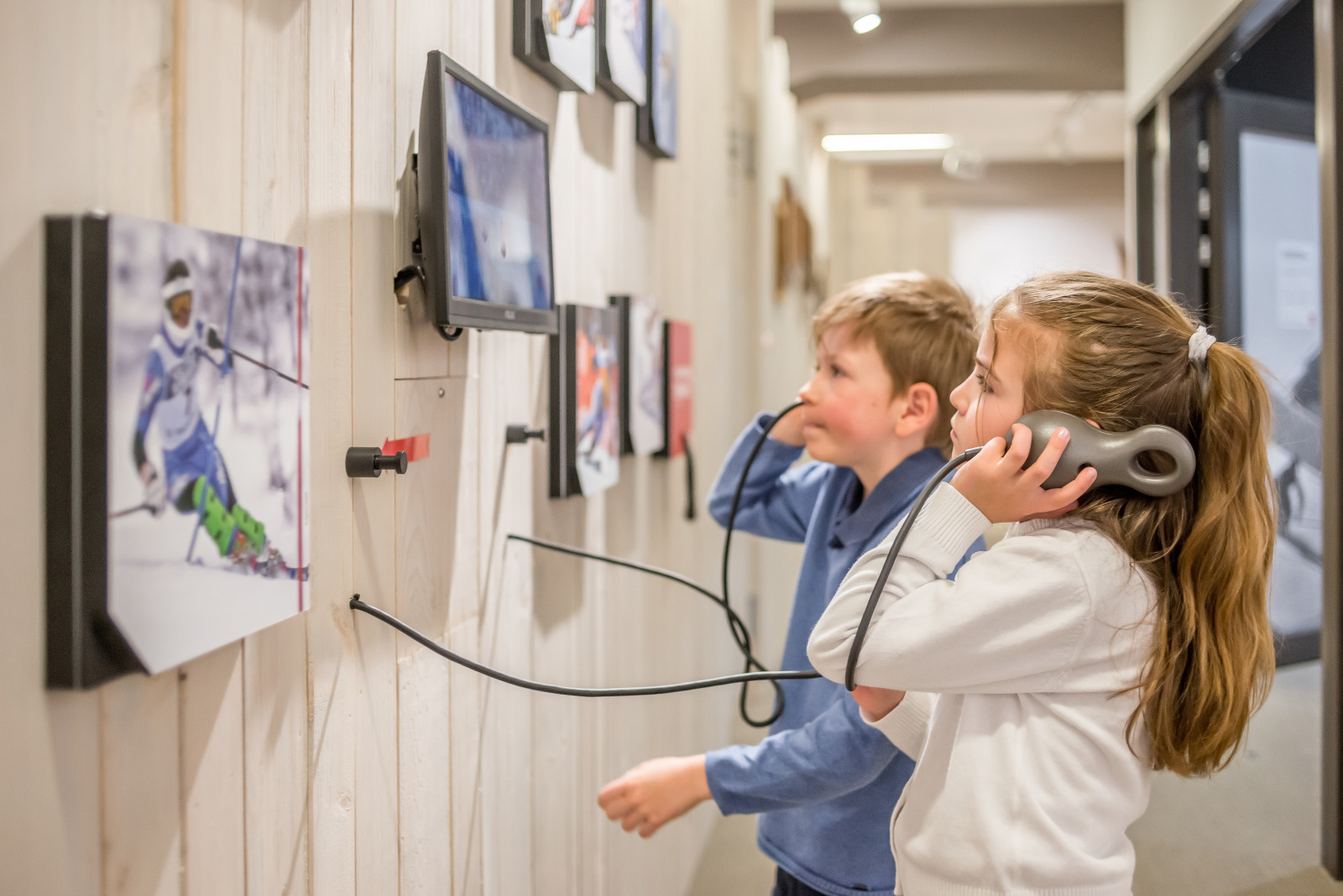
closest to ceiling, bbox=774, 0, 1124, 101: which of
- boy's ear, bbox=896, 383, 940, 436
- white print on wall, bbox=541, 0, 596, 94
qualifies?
white print on wall, bbox=541, 0, 596, 94

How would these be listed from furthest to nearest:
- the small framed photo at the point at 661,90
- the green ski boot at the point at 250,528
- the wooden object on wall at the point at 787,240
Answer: the wooden object on wall at the point at 787,240
the small framed photo at the point at 661,90
the green ski boot at the point at 250,528

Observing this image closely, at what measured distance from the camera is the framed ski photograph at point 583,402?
148 cm

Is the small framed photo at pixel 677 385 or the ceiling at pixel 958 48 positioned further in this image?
the ceiling at pixel 958 48

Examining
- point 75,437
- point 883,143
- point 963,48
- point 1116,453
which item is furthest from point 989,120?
point 75,437

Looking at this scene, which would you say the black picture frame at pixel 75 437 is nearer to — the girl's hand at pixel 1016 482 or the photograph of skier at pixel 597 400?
the girl's hand at pixel 1016 482

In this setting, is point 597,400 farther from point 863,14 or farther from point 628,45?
point 863,14

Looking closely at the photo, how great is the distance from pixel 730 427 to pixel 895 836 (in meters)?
2.26

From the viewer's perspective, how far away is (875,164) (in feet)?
33.8

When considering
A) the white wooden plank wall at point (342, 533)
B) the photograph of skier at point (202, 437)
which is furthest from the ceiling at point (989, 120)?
the photograph of skier at point (202, 437)

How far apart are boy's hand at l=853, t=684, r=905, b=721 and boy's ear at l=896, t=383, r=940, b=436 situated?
424 mm

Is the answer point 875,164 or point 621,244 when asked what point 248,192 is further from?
point 875,164

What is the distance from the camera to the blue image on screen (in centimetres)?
104

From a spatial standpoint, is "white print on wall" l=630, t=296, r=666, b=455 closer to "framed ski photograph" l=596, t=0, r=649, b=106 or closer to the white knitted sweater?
"framed ski photograph" l=596, t=0, r=649, b=106

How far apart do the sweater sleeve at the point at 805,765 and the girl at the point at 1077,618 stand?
16 cm
